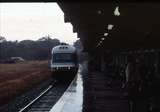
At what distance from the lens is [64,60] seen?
3944 cm

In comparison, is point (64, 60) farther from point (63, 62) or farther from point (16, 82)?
point (16, 82)

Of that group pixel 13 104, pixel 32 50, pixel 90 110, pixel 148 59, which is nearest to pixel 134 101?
pixel 90 110

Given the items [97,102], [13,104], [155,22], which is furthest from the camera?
[13,104]

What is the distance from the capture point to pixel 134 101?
1329 cm

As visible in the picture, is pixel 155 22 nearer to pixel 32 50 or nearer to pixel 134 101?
pixel 134 101

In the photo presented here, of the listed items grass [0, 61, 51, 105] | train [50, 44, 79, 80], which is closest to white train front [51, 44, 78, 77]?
train [50, 44, 79, 80]

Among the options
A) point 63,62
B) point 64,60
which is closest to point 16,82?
point 63,62

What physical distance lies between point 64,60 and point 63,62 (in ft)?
0.65

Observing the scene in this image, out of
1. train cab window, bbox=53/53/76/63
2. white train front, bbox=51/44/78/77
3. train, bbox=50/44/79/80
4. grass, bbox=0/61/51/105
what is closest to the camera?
grass, bbox=0/61/51/105

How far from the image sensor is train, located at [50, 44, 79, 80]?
38406 mm

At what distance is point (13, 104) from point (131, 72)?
10331 millimetres

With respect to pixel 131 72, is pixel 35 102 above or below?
below

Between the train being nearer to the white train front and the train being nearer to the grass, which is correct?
the white train front

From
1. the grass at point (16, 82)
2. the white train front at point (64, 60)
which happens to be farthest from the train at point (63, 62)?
the grass at point (16, 82)
